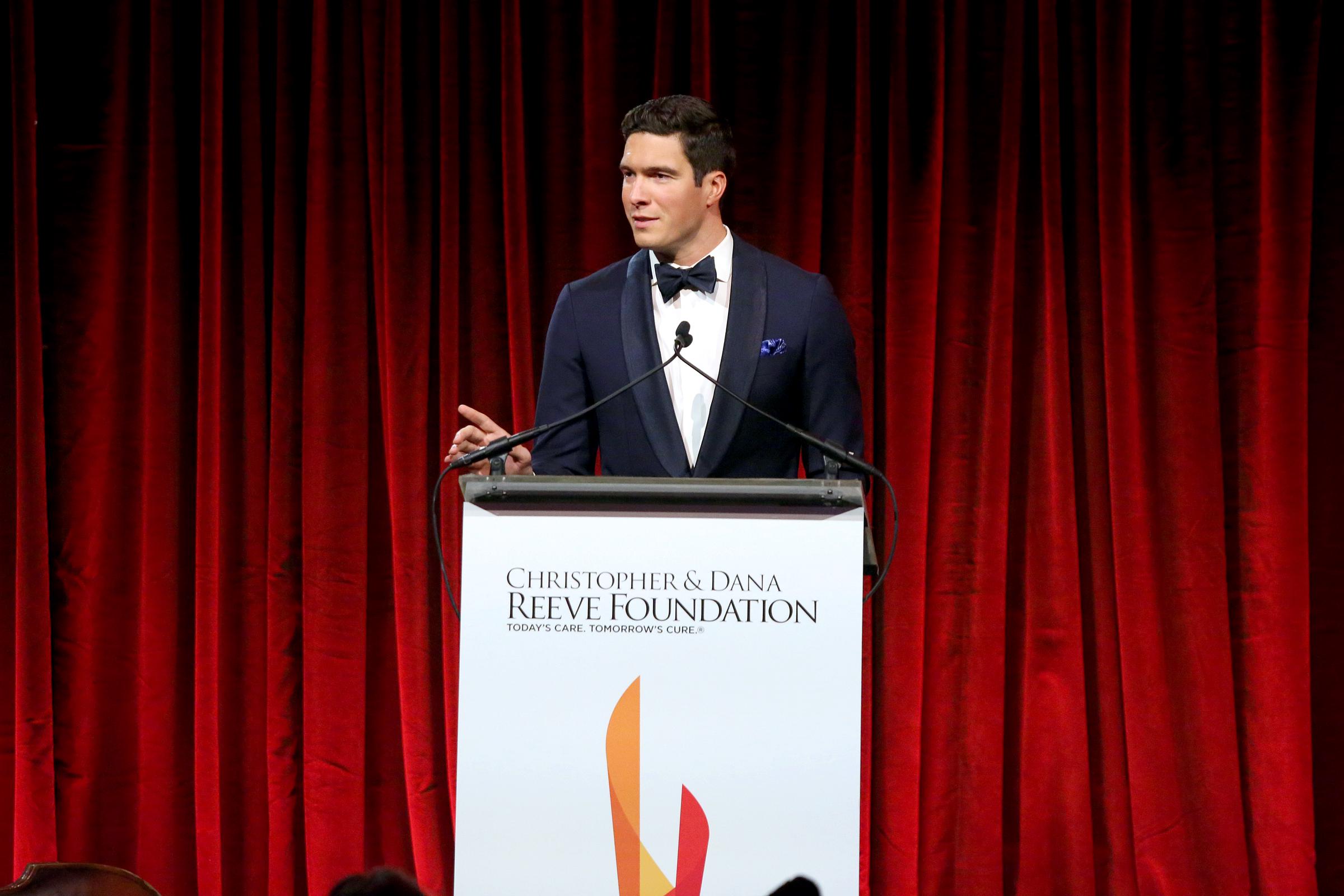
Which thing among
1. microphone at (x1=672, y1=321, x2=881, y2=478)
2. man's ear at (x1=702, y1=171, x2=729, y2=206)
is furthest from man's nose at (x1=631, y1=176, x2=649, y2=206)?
microphone at (x1=672, y1=321, x2=881, y2=478)

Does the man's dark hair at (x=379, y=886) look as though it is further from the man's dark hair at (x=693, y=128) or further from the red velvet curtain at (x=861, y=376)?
the red velvet curtain at (x=861, y=376)

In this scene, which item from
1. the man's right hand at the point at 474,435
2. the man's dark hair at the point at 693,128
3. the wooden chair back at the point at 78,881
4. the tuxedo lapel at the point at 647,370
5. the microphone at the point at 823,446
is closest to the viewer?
the microphone at the point at 823,446

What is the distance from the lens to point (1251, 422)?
9.67 ft

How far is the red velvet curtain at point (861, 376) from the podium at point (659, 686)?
1476mm

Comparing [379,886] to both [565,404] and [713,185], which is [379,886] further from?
[713,185]

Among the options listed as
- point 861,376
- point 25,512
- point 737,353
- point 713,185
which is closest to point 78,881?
point 25,512

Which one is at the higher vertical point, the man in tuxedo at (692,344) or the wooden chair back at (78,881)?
the man in tuxedo at (692,344)

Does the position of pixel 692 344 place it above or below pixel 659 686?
above

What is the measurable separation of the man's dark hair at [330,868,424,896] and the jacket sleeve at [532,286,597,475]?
1.21 metres

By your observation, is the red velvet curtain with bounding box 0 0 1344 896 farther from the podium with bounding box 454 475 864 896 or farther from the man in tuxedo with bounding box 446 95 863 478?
the podium with bounding box 454 475 864 896

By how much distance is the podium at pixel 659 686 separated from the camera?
58.3 inches

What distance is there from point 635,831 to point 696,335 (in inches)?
36.6

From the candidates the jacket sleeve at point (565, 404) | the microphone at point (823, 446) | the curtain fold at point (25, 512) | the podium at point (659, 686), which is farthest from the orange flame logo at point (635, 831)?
the curtain fold at point (25, 512)

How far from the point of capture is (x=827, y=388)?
2.07 m
